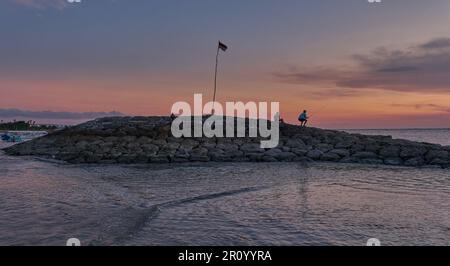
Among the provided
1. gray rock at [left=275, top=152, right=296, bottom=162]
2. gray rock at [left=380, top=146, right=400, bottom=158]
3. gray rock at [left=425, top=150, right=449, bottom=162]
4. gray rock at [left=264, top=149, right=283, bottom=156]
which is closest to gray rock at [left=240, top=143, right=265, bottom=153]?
gray rock at [left=264, top=149, right=283, bottom=156]

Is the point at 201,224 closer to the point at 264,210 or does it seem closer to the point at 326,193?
the point at 264,210

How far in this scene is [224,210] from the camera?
316 inches

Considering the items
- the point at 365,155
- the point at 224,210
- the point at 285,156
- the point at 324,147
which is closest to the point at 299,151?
the point at 285,156

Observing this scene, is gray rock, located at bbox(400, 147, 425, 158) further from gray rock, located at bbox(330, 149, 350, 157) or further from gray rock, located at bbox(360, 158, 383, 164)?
gray rock, located at bbox(330, 149, 350, 157)

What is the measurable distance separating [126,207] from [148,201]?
81 cm

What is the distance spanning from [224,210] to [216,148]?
14478 millimetres

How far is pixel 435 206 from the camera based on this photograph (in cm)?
858

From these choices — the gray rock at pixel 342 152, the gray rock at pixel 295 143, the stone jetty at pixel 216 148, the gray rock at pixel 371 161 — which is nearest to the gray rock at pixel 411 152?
the stone jetty at pixel 216 148

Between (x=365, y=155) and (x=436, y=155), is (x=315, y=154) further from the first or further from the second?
(x=436, y=155)

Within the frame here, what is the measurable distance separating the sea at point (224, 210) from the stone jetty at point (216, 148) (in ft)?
22.8

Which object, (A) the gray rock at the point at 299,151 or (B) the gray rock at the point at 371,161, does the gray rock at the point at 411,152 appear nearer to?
(B) the gray rock at the point at 371,161

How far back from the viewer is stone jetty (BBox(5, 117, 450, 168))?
20453 mm

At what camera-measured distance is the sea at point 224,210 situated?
5.92 m
